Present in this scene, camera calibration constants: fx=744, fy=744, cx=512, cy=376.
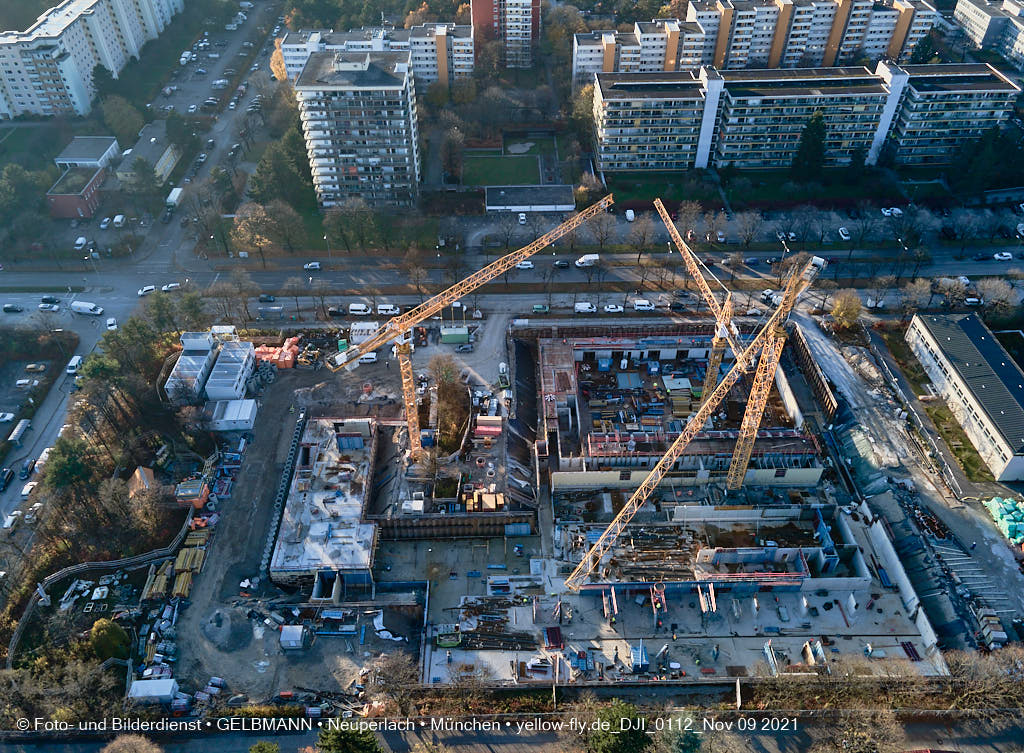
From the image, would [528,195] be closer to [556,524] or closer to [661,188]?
[661,188]

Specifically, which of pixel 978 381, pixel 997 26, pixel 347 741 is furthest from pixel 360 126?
pixel 997 26

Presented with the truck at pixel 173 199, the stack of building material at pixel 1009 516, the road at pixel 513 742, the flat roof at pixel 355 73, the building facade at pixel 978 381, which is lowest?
the road at pixel 513 742

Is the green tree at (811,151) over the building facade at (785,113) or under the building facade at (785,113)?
under

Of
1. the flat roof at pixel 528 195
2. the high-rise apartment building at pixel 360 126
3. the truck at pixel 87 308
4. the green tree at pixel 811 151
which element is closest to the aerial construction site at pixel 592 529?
the flat roof at pixel 528 195

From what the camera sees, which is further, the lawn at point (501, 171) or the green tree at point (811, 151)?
the lawn at point (501, 171)

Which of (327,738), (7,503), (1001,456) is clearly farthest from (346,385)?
(1001,456)

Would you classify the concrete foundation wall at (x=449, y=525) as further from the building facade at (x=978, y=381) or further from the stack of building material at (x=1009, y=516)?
the building facade at (x=978, y=381)
